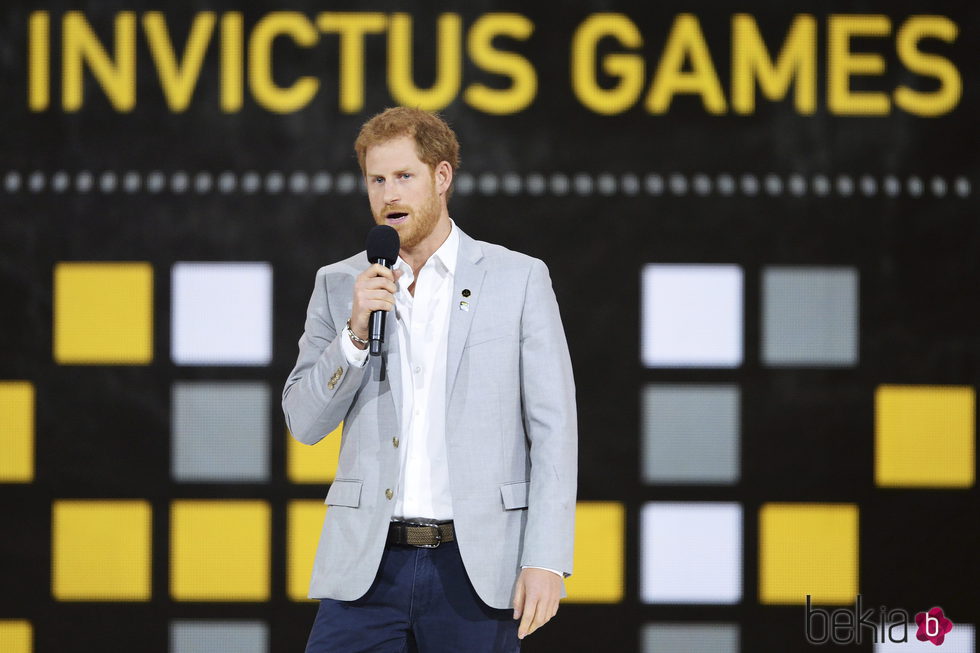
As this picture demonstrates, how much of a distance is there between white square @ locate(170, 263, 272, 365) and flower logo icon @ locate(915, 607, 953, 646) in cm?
248

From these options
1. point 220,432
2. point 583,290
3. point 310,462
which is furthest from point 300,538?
point 583,290

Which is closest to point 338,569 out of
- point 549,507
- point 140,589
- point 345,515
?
point 345,515

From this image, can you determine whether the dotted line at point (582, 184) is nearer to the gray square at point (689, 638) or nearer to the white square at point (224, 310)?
the white square at point (224, 310)

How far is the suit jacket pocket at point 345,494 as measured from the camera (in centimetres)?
229

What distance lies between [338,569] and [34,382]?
6.90 ft

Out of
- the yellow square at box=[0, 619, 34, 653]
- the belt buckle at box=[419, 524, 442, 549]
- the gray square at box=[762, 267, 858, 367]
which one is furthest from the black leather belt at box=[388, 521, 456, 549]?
the yellow square at box=[0, 619, 34, 653]

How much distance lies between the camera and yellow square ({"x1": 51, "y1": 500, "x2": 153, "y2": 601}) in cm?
390

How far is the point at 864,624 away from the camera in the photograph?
3.89m

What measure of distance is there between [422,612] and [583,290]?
1.85m

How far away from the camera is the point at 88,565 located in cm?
390

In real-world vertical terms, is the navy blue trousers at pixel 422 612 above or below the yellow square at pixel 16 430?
below

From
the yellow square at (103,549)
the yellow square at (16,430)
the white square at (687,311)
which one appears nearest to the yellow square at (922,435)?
the white square at (687,311)

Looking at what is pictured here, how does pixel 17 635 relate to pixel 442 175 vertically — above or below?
below

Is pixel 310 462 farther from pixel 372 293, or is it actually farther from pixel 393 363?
pixel 372 293
